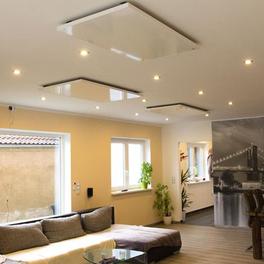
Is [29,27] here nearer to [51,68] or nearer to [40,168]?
[51,68]

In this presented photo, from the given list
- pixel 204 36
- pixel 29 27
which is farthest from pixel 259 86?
pixel 29 27

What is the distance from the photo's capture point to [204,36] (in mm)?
3012

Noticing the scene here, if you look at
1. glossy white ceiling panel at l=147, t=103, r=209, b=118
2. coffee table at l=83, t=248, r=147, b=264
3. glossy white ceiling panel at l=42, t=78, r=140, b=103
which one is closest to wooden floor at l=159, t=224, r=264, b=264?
coffee table at l=83, t=248, r=147, b=264

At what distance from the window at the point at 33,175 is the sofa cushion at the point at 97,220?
65 centimetres

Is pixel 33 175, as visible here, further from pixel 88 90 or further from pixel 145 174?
pixel 145 174

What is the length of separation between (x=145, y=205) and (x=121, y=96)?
424 cm

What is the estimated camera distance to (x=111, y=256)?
471cm

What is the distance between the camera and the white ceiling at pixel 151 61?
2.46 meters

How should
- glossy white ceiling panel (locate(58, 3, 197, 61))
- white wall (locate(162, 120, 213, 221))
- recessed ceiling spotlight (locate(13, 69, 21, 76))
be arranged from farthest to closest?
white wall (locate(162, 120, 213, 221)) < recessed ceiling spotlight (locate(13, 69, 21, 76)) < glossy white ceiling panel (locate(58, 3, 197, 61))

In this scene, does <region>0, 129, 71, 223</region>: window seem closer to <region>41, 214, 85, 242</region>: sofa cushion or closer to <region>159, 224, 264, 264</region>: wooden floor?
<region>41, 214, 85, 242</region>: sofa cushion

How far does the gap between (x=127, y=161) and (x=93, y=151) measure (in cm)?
152

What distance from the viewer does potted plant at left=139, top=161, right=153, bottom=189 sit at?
884 centimetres

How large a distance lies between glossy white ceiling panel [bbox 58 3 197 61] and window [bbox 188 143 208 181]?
343 inches

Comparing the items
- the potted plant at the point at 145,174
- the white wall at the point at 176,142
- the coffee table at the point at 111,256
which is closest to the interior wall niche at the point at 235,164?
the white wall at the point at 176,142
